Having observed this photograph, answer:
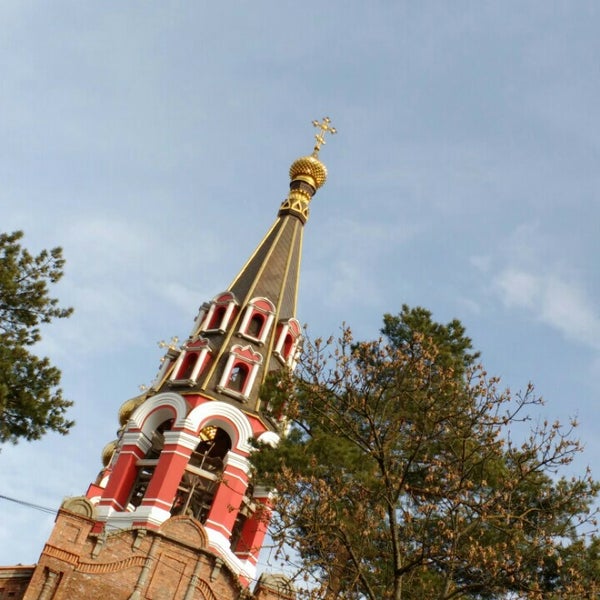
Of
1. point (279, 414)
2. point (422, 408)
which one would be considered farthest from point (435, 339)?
point (422, 408)

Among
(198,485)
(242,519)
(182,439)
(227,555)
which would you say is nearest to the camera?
(227,555)

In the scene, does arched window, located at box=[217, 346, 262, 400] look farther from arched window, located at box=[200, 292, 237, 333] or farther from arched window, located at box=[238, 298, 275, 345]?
arched window, located at box=[200, 292, 237, 333]

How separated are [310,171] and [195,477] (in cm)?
1548

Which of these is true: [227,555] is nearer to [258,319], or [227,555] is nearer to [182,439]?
[182,439]

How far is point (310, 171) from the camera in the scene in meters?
33.0

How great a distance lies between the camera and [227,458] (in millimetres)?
21812

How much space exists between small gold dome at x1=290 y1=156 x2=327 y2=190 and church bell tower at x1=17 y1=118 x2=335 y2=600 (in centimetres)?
421

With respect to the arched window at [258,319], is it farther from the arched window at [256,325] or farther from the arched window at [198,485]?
the arched window at [198,485]

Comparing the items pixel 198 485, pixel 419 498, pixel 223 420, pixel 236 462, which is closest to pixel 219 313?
pixel 223 420

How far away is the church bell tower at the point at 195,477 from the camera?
1889 cm

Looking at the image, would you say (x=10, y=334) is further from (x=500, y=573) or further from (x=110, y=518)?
(x=500, y=573)

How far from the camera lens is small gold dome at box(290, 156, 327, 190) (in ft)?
108

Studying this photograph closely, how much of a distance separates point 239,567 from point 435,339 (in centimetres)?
843

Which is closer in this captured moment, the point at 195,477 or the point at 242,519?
the point at 195,477
